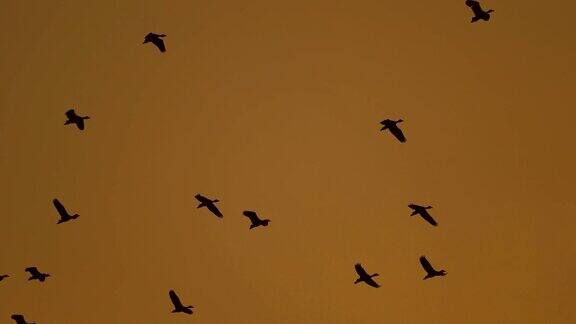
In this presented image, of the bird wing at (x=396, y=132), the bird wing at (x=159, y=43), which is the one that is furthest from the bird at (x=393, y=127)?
the bird wing at (x=159, y=43)

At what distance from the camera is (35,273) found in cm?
4578

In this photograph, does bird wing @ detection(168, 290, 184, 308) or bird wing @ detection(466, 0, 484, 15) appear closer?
bird wing @ detection(466, 0, 484, 15)

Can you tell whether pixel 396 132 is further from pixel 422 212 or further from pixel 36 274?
pixel 36 274

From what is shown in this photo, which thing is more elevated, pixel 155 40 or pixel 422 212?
pixel 155 40

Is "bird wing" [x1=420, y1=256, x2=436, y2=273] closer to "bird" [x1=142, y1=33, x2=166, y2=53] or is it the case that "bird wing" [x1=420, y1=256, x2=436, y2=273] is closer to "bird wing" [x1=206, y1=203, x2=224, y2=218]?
"bird wing" [x1=206, y1=203, x2=224, y2=218]

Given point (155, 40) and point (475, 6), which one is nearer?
point (475, 6)

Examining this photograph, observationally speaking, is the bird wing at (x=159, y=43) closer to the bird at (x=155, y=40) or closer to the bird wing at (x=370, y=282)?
the bird at (x=155, y=40)

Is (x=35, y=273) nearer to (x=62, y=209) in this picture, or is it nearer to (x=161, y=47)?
(x=62, y=209)

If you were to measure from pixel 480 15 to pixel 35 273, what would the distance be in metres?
15.5

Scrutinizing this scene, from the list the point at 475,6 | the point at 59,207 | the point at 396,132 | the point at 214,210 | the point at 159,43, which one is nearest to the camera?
the point at 475,6

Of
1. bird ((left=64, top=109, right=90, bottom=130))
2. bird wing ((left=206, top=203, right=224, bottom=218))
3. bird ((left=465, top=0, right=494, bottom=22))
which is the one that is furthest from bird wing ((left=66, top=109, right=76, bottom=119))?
bird ((left=465, top=0, right=494, bottom=22))

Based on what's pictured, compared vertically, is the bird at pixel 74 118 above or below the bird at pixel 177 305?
above

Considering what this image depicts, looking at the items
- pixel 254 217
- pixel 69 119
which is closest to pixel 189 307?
pixel 254 217

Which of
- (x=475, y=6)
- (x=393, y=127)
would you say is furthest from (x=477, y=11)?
(x=393, y=127)
